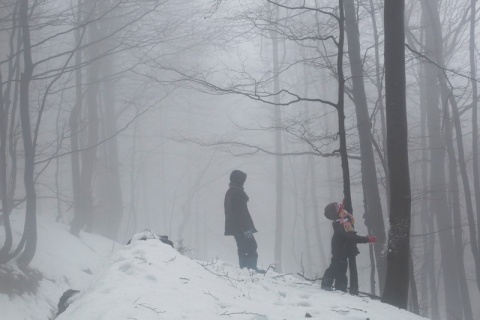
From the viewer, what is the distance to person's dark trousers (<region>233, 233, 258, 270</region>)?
8.65 metres

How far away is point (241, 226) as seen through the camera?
869cm

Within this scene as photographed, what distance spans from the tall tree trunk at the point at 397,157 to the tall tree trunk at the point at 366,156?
106 inches

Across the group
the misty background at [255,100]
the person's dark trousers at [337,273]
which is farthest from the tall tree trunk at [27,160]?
the person's dark trousers at [337,273]

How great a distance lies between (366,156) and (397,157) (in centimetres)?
335

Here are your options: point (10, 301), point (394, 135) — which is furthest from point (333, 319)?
point (10, 301)

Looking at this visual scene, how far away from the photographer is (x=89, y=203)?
17938 mm

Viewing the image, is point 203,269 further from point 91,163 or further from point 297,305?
point 91,163

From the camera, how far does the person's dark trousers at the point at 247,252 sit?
865cm

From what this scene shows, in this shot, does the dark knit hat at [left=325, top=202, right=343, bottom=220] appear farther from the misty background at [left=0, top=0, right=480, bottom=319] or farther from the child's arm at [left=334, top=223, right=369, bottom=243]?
the misty background at [left=0, top=0, right=480, bottom=319]

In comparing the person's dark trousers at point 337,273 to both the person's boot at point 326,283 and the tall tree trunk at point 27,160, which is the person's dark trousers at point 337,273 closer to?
the person's boot at point 326,283

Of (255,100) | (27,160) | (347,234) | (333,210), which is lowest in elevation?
(347,234)

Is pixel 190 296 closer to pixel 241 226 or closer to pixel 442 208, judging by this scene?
pixel 241 226

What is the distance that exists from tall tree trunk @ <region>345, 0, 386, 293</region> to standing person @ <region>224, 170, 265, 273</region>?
2.41 meters

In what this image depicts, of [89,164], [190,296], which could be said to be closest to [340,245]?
[190,296]
